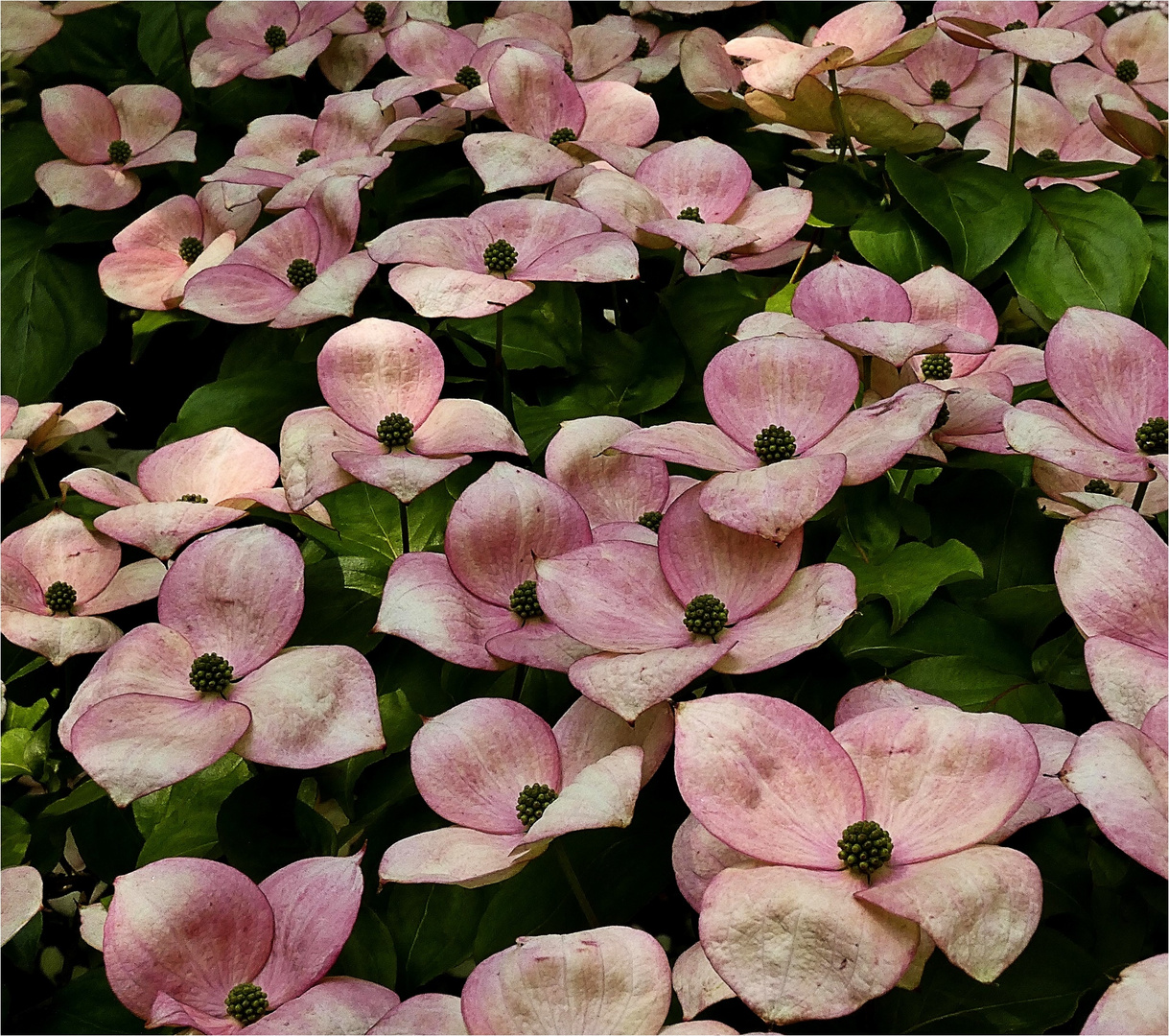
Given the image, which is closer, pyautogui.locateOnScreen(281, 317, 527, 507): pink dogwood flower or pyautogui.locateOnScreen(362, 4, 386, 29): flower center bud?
pyautogui.locateOnScreen(281, 317, 527, 507): pink dogwood flower

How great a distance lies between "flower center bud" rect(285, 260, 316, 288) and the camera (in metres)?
0.78

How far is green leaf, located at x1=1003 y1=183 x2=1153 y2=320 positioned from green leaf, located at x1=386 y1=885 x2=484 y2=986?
53cm

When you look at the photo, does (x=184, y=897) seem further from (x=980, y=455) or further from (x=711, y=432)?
(x=980, y=455)

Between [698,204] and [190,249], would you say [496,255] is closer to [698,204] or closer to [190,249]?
[698,204]

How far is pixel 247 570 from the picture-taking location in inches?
22.1

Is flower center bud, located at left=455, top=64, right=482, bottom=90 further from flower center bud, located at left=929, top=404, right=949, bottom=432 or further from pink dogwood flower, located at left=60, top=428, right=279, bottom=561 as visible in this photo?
flower center bud, located at left=929, top=404, right=949, bottom=432

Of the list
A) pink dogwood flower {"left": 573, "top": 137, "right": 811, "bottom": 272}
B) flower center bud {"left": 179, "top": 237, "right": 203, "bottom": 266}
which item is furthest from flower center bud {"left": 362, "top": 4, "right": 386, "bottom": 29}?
pink dogwood flower {"left": 573, "top": 137, "right": 811, "bottom": 272}

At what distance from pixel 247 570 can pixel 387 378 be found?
0.15 m

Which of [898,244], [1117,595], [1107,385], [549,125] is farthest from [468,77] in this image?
[1117,595]

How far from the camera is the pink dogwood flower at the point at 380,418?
2.03 feet

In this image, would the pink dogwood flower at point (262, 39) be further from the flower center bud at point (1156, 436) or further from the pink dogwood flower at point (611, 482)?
the flower center bud at point (1156, 436)

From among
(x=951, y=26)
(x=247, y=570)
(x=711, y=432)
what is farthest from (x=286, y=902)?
(x=951, y=26)

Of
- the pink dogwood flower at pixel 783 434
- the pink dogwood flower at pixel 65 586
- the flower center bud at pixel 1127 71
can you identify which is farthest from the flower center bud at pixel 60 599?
the flower center bud at pixel 1127 71

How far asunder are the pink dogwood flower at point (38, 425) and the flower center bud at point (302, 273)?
151 mm
